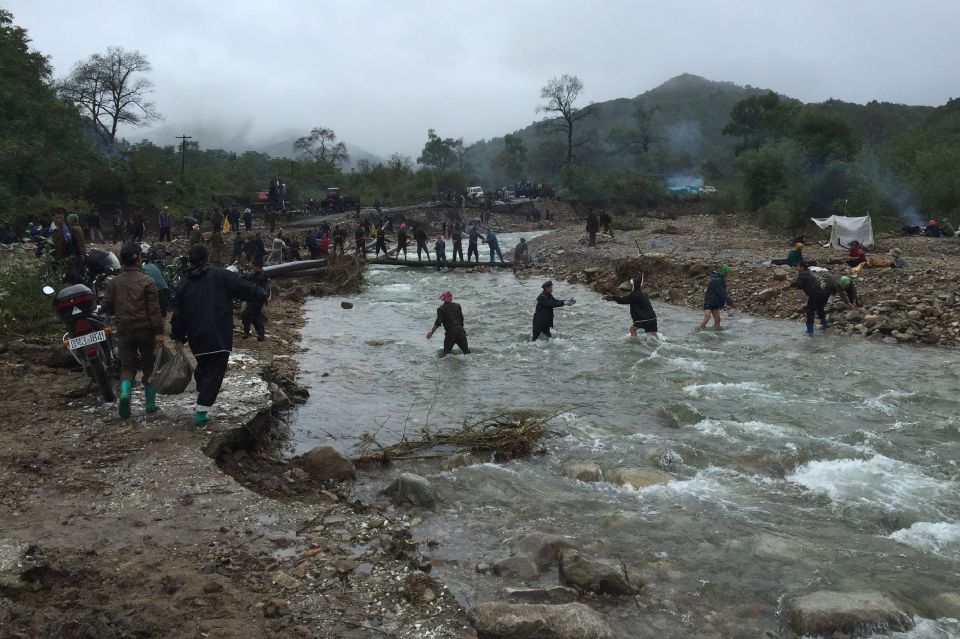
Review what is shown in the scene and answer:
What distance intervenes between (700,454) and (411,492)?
9.57 feet

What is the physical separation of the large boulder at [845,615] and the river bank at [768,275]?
9342mm

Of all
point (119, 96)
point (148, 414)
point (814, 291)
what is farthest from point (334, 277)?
point (119, 96)

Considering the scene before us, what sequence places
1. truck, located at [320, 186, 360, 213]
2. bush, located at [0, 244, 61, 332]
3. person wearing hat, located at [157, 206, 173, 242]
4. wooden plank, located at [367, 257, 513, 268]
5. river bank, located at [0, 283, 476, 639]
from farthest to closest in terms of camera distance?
truck, located at [320, 186, 360, 213] < person wearing hat, located at [157, 206, 173, 242] < wooden plank, located at [367, 257, 513, 268] < bush, located at [0, 244, 61, 332] < river bank, located at [0, 283, 476, 639]

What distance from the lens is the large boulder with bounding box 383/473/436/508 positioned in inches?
198

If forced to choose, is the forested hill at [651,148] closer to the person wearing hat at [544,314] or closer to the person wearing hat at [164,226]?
the person wearing hat at [164,226]

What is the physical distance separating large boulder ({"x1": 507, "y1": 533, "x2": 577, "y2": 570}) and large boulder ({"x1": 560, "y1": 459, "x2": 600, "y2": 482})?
145cm

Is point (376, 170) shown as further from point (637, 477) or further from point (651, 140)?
point (637, 477)

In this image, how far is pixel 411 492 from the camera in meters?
5.07

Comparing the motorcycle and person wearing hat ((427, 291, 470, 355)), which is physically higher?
the motorcycle

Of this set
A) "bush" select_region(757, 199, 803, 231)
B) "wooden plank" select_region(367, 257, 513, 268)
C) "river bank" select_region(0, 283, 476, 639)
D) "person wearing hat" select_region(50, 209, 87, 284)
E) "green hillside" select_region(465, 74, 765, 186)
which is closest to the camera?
"river bank" select_region(0, 283, 476, 639)

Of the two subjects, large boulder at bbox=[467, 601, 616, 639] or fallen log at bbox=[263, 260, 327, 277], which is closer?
large boulder at bbox=[467, 601, 616, 639]

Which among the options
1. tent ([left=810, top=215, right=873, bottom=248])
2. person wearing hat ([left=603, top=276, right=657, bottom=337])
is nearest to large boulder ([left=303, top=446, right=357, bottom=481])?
person wearing hat ([left=603, top=276, right=657, bottom=337])

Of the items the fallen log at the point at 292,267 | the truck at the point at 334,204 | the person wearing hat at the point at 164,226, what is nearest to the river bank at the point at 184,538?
the fallen log at the point at 292,267

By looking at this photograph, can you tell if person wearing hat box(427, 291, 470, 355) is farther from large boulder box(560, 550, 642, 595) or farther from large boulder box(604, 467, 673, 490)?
large boulder box(560, 550, 642, 595)
